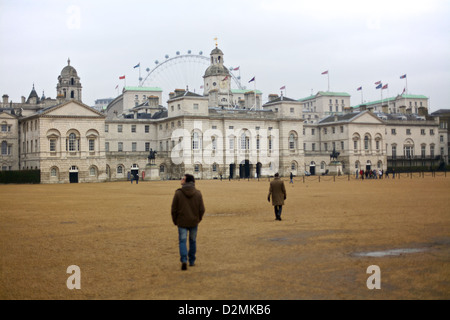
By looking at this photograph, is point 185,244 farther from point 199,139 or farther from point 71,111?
point 199,139

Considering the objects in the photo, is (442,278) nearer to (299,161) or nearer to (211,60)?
(299,161)

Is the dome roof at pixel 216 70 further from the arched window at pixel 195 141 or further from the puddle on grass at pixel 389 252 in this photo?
the puddle on grass at pixel 389 252

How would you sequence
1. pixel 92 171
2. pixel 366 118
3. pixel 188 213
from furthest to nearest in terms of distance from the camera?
pixel 366 118, pixel 92 171, pixel 188 213

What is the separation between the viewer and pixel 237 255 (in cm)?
1470

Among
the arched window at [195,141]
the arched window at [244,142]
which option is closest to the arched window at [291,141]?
the arched window at [244,142]

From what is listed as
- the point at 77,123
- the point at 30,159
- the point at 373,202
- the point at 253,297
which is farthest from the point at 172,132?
the point at 253,297

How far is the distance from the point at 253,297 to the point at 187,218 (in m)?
3.48

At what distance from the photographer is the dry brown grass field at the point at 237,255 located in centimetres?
1093

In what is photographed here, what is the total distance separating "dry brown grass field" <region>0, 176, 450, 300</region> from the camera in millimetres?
10930

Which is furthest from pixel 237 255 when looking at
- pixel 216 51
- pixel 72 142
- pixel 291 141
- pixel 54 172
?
pixel 216 51

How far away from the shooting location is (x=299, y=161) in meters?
95.7

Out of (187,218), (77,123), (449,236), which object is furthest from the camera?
(77,123)

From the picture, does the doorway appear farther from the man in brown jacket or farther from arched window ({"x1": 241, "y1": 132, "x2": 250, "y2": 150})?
the man in brown jacket

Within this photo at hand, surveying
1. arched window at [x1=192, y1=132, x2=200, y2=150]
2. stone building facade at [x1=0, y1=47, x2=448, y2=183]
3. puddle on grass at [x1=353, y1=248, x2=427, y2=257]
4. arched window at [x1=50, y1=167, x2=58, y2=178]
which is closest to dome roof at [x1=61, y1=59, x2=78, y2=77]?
stone building facade at [x1=0, y1=47, x2=448, y2=183]
